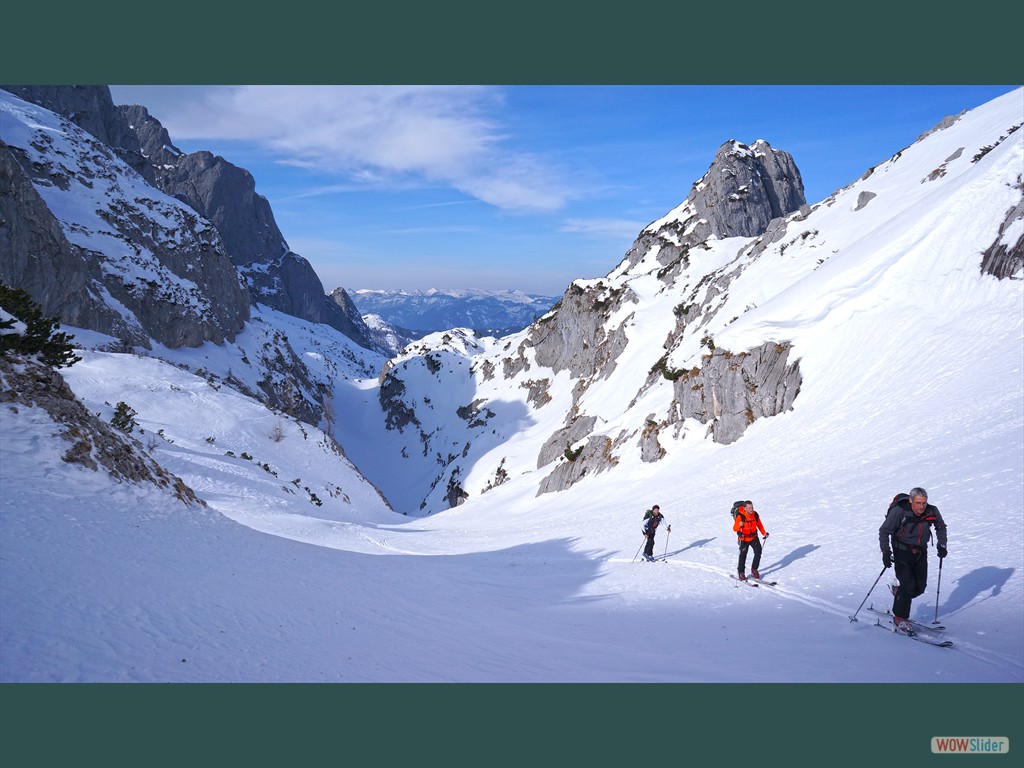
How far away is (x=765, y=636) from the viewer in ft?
30.3

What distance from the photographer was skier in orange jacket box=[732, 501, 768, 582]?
41.0 ft

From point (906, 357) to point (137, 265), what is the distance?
92.0 m

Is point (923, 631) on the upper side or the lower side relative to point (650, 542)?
upper

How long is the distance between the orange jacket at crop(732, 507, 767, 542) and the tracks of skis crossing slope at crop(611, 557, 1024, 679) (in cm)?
112

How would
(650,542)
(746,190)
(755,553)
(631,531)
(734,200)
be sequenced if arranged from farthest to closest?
(746,190) < (734,200) < (631,531) < (650,542) < (755,553)

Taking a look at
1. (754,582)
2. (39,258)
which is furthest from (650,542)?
(39,258)

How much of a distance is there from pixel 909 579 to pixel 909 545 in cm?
57

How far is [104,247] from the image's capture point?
7531 cm

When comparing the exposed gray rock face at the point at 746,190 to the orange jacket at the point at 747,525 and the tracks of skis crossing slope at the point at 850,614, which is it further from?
the orange jacket at the point at 747,525

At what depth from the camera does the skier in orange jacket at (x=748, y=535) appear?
1250cm

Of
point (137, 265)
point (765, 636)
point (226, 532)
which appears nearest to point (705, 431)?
point (765, 636)

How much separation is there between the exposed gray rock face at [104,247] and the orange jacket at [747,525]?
225ft

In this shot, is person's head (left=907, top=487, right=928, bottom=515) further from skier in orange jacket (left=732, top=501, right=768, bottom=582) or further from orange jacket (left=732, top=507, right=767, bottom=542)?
orange jacket (left=732, top=507, right=767, bottom=542)

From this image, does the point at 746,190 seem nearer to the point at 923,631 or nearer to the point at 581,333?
the point at 581,333
